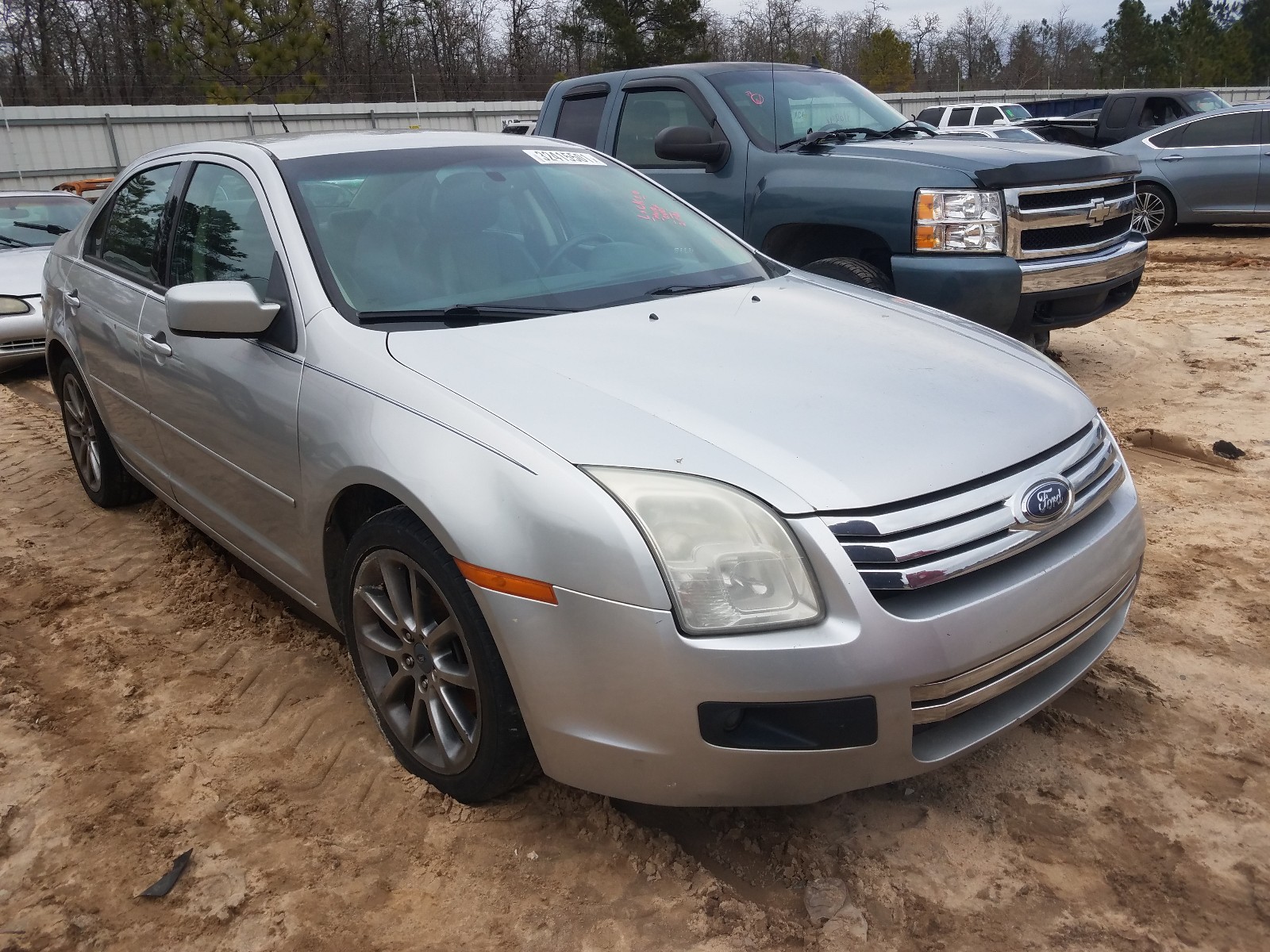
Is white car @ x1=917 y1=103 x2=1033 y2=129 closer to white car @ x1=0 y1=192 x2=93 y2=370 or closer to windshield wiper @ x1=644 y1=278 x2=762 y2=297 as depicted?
white car @ x1=0 y1=192 x2=93 y2=370

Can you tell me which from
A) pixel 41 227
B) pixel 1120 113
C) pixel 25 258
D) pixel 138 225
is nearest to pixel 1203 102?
pixel 1120 113

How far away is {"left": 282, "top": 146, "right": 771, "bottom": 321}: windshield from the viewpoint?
114 inches

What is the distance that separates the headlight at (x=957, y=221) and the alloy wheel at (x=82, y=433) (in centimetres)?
407

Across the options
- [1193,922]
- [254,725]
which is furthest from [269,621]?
[1193,922]

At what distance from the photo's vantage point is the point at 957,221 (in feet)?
16.9

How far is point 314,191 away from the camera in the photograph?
3.09 metres

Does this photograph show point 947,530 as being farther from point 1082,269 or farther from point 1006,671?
point 1082,269

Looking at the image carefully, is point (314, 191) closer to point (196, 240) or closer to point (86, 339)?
point (196, 240)

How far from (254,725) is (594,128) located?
4813mm

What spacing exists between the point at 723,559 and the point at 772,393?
0.54 metres

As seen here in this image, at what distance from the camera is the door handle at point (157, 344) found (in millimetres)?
3438

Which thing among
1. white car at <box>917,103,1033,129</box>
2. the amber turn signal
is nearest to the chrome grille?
the amber turn signal

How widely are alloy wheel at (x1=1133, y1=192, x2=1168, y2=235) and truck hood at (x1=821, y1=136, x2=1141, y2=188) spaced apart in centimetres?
692

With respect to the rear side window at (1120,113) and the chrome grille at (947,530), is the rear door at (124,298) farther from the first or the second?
the rear side window at (1120,113)
